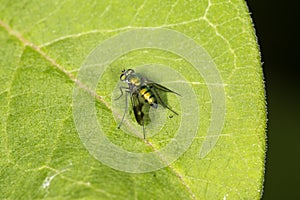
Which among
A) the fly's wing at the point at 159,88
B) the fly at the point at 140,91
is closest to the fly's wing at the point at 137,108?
the fly at the point at 140,91

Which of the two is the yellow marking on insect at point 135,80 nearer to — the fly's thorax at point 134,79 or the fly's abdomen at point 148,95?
the fly's thorax at point 134,79

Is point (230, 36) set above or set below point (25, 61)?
below

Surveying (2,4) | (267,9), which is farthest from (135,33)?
(267,9)

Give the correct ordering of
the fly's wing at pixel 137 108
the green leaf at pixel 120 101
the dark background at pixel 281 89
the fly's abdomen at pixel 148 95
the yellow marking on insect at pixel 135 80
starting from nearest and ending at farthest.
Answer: the green leaf at pixel 120 101 → the fly's wing at pixel 137 108 → the yellow marking on insect at pixel 135 80 → the fly's abdomen at pixel 148 95 → the dark background at pixel 281 89

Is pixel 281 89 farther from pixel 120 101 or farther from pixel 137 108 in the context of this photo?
pixel 120 101

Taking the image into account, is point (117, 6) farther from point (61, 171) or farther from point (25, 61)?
point (61, 171)

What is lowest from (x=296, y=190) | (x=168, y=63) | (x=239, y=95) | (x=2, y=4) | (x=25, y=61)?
(x=296, y=190)

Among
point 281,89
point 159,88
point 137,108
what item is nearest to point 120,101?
point 137,108

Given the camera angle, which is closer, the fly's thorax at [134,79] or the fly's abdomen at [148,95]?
the fly's thorax at [134,79]
